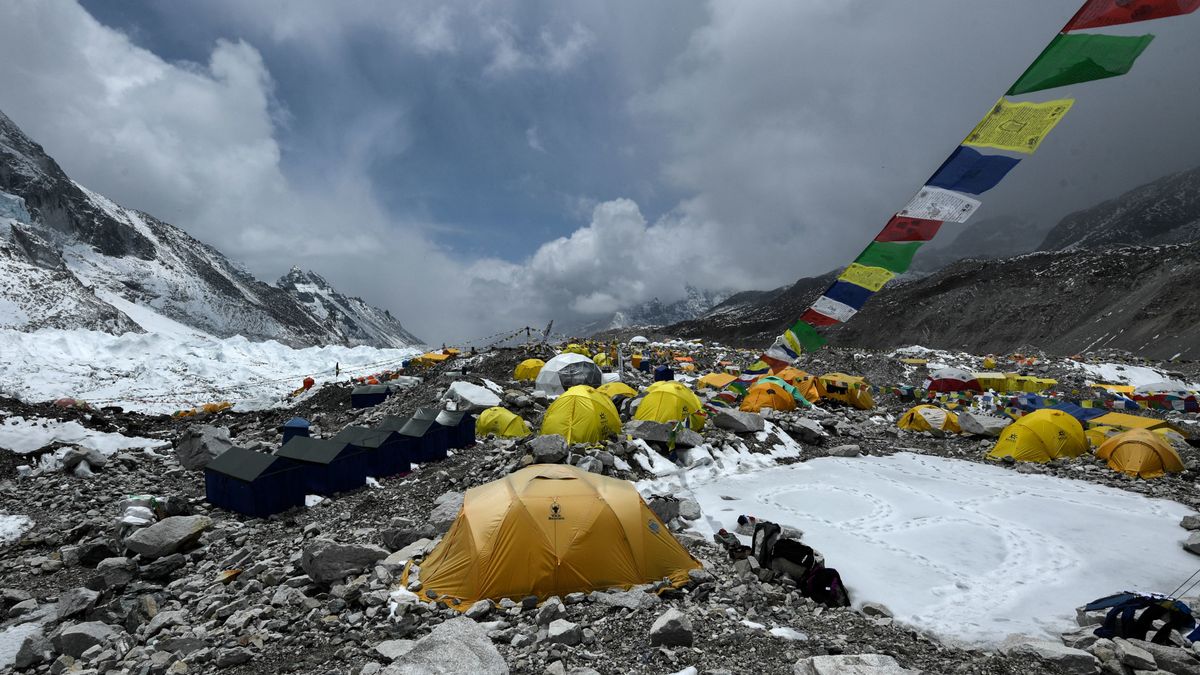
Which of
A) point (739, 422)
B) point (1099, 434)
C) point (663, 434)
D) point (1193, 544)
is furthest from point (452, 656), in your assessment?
point (1099, 434)

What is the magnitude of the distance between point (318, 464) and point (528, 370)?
1304cm

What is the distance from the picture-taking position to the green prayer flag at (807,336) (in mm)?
6887

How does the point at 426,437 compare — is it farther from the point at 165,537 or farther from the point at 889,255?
the point at 889,255

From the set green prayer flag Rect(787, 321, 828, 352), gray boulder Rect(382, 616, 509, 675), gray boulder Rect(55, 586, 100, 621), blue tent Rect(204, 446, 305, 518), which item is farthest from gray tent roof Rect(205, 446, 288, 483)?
green prayer flag Rect(787, 321, 828, 352)

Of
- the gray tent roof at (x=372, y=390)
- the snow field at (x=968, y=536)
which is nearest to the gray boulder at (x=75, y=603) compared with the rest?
the snow field at (x=968, y=536)

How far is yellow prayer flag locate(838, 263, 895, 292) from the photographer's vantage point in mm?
5723

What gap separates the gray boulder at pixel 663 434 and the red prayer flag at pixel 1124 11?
10.4m

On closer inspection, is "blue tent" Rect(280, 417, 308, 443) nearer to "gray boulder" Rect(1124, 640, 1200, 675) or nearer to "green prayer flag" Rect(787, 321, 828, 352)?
"green prayer flag" Rect(787, 321, 828, 352)

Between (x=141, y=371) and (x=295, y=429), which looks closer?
(x=295, y=429)

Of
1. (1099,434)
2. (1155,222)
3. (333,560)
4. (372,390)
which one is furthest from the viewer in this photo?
(1155,222)

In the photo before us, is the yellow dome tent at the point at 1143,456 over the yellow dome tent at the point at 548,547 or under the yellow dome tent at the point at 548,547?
over

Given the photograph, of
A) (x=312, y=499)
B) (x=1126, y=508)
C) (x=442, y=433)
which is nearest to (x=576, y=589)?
(x=312, y=499)

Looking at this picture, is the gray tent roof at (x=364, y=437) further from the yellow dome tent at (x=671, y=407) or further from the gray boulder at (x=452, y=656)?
the gray boulder at (x=452, y=656)

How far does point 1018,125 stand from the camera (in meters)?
4.24
